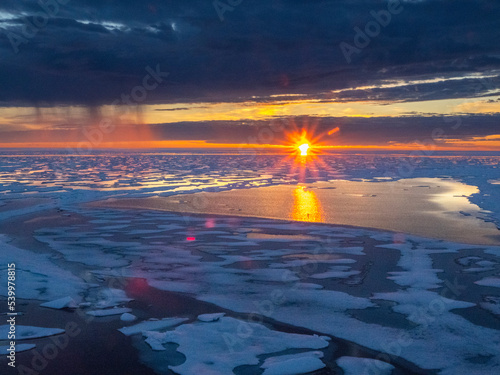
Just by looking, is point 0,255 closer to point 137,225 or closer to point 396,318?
point 137,225

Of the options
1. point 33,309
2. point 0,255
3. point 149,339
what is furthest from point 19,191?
point 149,339

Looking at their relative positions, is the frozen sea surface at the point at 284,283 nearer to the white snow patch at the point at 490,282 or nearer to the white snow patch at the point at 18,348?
the white snow patch at the point at 490,282

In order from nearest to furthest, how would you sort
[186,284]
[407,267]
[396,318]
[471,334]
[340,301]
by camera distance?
1. [471,334]
2. [396,318]
3. [340,301]
4. [186,284]
5. [407,267]

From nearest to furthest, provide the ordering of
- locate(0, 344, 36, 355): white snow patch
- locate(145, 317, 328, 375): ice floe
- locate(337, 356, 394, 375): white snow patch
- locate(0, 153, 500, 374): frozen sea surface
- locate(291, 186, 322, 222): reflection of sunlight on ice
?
locate(337, 356, 394, 375): white snow patch
locate(145, 317, 328, 375): ice floe
locate(0, 344, 36, 355): white snow patch
locate(0, 153, 500, 374): frozen sea surface
locate(291, 186, 322, 222): reflection of sunlight on ice

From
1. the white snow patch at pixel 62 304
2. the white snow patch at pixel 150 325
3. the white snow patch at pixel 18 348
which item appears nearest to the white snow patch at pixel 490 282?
the white snow patch at pixel 150 325

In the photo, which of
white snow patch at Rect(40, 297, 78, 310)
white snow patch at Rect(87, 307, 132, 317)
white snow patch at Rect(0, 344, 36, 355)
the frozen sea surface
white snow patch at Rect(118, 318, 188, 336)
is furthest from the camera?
white snow patch at Rect(40, 297, 78, 310)

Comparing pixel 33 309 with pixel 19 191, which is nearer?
pixel 33 309

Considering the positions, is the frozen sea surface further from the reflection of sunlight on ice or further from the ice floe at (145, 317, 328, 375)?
the reflection of sunlight on ice

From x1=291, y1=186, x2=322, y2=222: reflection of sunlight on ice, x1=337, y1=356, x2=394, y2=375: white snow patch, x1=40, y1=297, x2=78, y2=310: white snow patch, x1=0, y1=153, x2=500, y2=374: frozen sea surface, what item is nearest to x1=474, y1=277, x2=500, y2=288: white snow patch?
x1=0, y1=153, x2=500, y2=374: frozen sea surface
